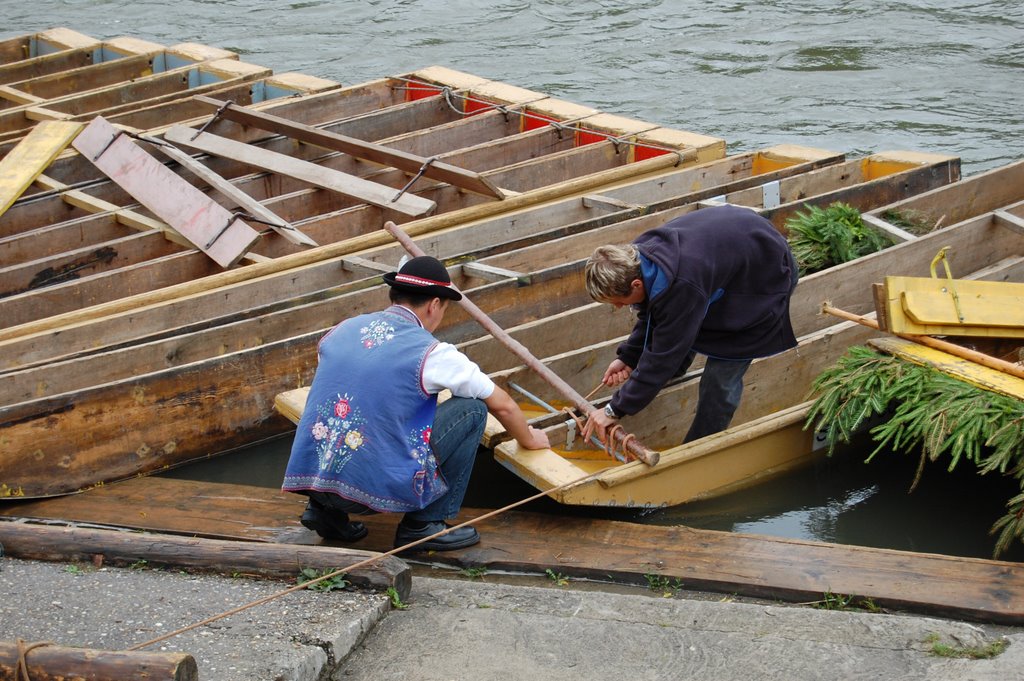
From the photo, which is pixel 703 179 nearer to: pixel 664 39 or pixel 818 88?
pixel 818 88

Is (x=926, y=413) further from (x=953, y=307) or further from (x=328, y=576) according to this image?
(x=328, y=576)

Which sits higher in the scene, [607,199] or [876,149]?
[607,199]

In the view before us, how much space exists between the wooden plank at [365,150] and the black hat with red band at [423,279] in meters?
2.93

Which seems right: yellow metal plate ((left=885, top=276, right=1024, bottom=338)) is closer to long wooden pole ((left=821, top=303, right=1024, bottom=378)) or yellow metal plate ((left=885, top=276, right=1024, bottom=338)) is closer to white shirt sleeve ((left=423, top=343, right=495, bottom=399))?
long wooden pole ((left=821, top=303, right=1024, bottom=378))

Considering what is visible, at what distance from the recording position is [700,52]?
14828mm

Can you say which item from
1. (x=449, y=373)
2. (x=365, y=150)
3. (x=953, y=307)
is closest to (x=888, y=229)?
(x=953, y=307)

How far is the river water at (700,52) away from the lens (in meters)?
12.6

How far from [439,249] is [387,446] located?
265cm

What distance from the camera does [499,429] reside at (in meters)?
5.15

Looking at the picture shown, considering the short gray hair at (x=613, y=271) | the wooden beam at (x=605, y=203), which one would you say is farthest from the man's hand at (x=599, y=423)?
the wooden beam at (x=605, y=203)

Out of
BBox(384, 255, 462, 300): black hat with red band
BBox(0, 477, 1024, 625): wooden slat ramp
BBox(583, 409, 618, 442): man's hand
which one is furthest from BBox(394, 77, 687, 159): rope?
BBox(384, 255, 462, 300): black hat with red band

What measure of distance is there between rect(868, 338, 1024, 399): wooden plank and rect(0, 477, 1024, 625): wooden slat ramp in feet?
2.61

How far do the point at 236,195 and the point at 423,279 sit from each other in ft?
10.6

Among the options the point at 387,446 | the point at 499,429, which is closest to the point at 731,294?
the point at 499,429
